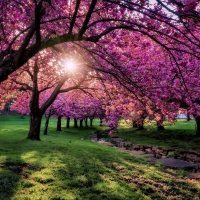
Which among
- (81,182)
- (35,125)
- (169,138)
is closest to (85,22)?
(81,182)

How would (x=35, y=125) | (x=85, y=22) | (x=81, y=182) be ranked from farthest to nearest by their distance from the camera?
(x=35, y=125)
(x=81, y=182)
(x=85, y=22)

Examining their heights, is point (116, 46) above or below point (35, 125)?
above

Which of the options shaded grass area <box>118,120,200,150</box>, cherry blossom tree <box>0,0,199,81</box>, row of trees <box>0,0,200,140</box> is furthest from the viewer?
shaded grass area <box>118,120,200,150</box>

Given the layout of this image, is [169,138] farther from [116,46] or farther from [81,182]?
[81,182]

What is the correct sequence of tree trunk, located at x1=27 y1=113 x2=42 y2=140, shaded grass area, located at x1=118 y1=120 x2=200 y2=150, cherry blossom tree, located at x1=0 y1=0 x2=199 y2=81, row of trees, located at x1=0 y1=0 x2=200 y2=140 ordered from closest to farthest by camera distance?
1. cherry blossom tree, located at x1=0 y1=0 x2=199 y2=81
2. row of trees, located at x1=0 y1=0 x2=200 y2=140
3. tree trunk, located at x1=27 y1=113 x2=42 y2=140
4. shaded grass area, located at x1=118 y1=120 x2=200 y2=150

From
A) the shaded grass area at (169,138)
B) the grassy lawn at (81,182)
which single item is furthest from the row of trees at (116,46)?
the shaded grass area at (169,138)

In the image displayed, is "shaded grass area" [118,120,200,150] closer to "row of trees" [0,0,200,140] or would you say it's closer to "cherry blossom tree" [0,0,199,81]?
"row of trees" [0,0,200,140]

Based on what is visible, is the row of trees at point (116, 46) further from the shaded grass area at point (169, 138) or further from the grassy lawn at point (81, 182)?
the shaded grass area at point (169, 138)

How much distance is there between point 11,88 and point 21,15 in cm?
1070

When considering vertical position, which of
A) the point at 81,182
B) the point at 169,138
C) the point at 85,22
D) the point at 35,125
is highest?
the point at 85,22

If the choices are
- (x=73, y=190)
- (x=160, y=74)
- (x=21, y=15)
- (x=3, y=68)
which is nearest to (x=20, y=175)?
(x=73, y=190)

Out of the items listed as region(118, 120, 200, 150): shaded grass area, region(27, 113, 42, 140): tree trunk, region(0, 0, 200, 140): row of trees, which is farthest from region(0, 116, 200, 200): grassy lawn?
region(118, 120, 200, 150): shaded grass area

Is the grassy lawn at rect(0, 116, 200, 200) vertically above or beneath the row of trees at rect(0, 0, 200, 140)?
beneath

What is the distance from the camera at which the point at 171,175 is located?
13.2 meters
